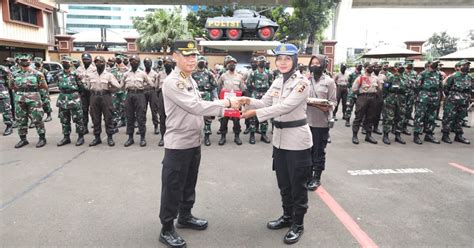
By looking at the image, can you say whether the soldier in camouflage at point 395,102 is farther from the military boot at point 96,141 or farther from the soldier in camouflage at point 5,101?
the soldier in camouflage at point 5,101

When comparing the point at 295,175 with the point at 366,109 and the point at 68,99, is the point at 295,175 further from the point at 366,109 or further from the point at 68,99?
the point at 68,99

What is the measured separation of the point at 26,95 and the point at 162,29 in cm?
1961

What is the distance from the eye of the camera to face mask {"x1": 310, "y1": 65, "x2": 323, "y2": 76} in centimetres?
423

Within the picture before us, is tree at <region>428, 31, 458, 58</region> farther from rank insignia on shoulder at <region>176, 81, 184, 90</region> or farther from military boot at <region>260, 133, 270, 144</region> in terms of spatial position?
rank insignia on shoulder at <region>176, 81, 184, 90</region>

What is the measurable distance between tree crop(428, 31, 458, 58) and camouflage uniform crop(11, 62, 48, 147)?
161ft

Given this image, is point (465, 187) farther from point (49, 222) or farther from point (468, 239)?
point (49, 222)

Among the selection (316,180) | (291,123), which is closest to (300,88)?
(291,123)

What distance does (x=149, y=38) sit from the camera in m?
24.4

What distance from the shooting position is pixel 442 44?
46.2 m

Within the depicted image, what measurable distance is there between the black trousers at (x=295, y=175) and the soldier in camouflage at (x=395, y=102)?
4.84 m

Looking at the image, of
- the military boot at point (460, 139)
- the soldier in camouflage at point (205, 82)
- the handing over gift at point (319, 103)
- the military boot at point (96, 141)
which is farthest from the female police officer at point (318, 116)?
the military boot at point (460, 139)

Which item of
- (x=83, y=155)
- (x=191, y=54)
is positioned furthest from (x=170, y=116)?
(x=83, y=155)

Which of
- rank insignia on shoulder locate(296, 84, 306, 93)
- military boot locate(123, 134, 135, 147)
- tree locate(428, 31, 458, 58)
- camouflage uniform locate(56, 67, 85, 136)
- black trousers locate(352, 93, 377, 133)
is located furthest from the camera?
tree locate(428, 31, 458, 58)

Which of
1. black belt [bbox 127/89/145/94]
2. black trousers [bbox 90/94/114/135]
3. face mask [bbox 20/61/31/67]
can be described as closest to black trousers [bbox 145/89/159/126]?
black belt [bbox 127/89/145/94]
